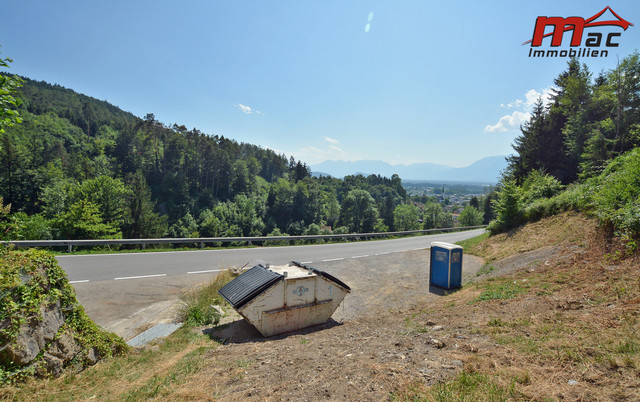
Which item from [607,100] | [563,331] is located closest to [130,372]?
[563,331]

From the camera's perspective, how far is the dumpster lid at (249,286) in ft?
19.8

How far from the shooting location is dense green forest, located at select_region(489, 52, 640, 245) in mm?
8469

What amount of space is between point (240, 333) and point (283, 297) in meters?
1.27

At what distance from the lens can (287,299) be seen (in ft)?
21.1

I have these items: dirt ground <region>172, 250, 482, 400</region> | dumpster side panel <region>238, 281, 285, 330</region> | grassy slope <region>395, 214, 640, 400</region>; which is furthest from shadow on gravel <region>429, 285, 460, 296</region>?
dumpster side panel <region>238, 281, 285, 330</region>

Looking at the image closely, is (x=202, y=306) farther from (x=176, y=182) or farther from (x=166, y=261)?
(x=176, y=182)

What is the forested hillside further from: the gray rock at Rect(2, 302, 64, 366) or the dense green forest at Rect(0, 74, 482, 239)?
the gray rock at Rect(2, 302, 64, 366)

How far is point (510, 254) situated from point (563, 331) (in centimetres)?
865

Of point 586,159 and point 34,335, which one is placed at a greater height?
point 586,159

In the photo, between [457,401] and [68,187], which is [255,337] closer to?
[457,401]

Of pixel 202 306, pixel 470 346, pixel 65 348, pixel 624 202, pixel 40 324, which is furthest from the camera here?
pixel 624 202

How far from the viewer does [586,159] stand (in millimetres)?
22516

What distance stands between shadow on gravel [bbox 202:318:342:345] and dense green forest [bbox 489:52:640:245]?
7697mm

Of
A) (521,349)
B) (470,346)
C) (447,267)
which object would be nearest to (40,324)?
(470,346)
